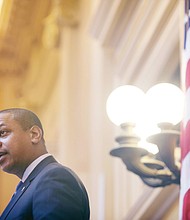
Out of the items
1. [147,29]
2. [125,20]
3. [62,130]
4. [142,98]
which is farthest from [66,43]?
[142,98]

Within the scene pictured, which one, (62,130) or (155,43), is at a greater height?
(155,43)

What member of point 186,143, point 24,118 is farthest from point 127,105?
point 24,118

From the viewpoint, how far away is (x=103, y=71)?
6527 mm

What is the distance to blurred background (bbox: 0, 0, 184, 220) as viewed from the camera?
5.20 metres

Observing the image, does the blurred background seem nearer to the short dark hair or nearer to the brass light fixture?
the brass light fixture

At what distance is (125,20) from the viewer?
6.11m

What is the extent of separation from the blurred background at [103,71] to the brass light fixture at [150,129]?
449 mm

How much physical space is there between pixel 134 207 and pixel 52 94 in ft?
14.6

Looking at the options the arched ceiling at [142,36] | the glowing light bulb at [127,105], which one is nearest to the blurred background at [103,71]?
the arched ceiling at [142,36]

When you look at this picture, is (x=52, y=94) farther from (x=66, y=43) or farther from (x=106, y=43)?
(x=106, y=43)

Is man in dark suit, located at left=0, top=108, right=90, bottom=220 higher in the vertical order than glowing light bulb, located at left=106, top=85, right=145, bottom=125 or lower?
higher

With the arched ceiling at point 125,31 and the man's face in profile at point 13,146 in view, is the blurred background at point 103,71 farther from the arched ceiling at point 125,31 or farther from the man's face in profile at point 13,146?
the man's face in profile at point 13,146

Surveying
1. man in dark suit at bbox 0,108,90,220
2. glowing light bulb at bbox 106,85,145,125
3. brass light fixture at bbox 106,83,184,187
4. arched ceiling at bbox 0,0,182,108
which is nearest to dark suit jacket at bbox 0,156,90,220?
man in dark suit at bbox 0,108,90,220

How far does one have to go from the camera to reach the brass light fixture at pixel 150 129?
3668mm
